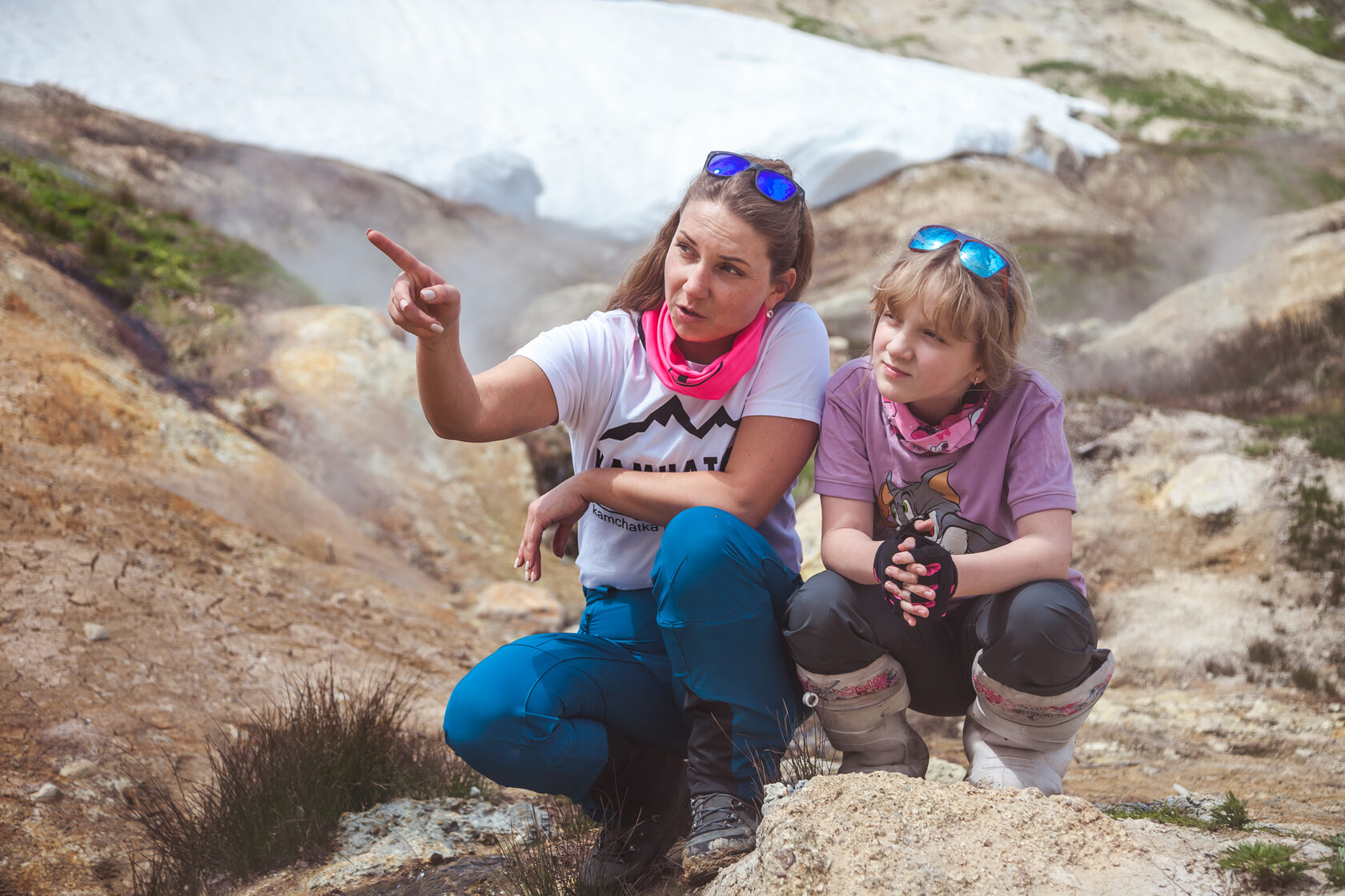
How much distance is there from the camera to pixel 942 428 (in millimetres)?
2283

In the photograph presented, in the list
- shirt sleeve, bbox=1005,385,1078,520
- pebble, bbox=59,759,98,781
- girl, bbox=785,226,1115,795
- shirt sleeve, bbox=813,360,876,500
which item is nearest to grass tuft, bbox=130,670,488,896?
pebble, bbox=59,759,98,781

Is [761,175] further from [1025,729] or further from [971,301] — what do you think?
[1025,729]

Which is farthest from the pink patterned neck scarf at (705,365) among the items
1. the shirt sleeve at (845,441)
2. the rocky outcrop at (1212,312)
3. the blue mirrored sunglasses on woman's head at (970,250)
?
the rocky outcrop at (1212,312)

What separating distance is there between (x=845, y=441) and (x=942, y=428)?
228 mm

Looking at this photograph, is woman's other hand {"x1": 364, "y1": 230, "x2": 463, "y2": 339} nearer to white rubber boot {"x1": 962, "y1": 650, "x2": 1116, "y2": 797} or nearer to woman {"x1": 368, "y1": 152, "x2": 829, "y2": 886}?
woman {"x1": 368, "y1": 152, "x2": 829, "y2": 886}

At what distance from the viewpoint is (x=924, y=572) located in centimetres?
192

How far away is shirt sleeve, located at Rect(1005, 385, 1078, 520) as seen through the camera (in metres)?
2.16

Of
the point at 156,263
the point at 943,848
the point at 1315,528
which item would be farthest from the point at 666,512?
the point at 156,263

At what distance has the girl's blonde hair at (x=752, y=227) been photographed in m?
2.37

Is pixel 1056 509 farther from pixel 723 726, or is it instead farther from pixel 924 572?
pixel 723 726

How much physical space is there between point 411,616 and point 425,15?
1571 centimetres

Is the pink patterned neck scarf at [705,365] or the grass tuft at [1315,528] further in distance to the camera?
the grass tuft at [1315,528]

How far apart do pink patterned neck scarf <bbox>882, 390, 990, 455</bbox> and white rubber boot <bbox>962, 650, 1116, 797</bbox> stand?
0.49m

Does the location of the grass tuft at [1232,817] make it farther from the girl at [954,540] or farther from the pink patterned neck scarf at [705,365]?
the pink patterned neck scarf at [705,365]
